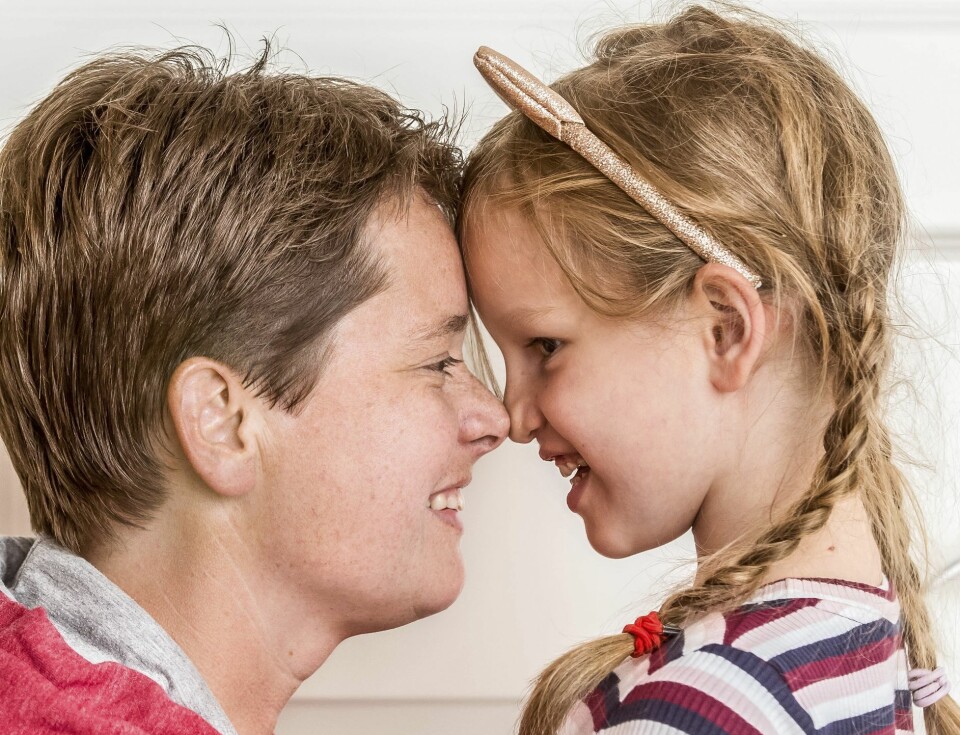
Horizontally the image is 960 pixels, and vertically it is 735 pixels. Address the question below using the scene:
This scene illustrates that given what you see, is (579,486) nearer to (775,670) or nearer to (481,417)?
(481,417)

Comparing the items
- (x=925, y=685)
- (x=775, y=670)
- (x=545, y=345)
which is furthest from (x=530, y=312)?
(x=925, y=685)

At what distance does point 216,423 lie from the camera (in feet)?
3.43

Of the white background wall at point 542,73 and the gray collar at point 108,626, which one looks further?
the white background wall at point 542,73

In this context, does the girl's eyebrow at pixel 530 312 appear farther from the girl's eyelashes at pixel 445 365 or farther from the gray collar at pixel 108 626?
the gray collar at pixel 108 626

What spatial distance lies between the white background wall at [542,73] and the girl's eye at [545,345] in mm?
422

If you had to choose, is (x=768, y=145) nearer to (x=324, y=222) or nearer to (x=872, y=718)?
(x=324, y=222)

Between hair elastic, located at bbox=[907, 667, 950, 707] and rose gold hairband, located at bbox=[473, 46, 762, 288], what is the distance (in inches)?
16.9

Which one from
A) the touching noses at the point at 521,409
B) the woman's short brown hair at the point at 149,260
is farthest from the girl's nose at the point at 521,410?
the woman's short brown hair at the point at 149,260

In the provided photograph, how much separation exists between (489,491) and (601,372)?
1.75 feet

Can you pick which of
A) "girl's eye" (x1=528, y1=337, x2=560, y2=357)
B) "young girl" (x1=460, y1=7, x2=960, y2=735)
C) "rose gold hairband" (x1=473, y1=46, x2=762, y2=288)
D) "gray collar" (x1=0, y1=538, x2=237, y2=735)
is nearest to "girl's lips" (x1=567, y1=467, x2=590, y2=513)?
"young girl" (x1=460, y1=7, x2=960, y2=735)

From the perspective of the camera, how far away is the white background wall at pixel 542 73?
1492 mm

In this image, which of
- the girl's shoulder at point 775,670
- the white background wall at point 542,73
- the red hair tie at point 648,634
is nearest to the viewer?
the girl's shoulder at point 775,670

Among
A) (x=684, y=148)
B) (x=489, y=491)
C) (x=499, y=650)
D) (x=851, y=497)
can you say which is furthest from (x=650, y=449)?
(x=499, y=650)

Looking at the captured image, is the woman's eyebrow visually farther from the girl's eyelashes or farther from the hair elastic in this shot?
the hair elastic
